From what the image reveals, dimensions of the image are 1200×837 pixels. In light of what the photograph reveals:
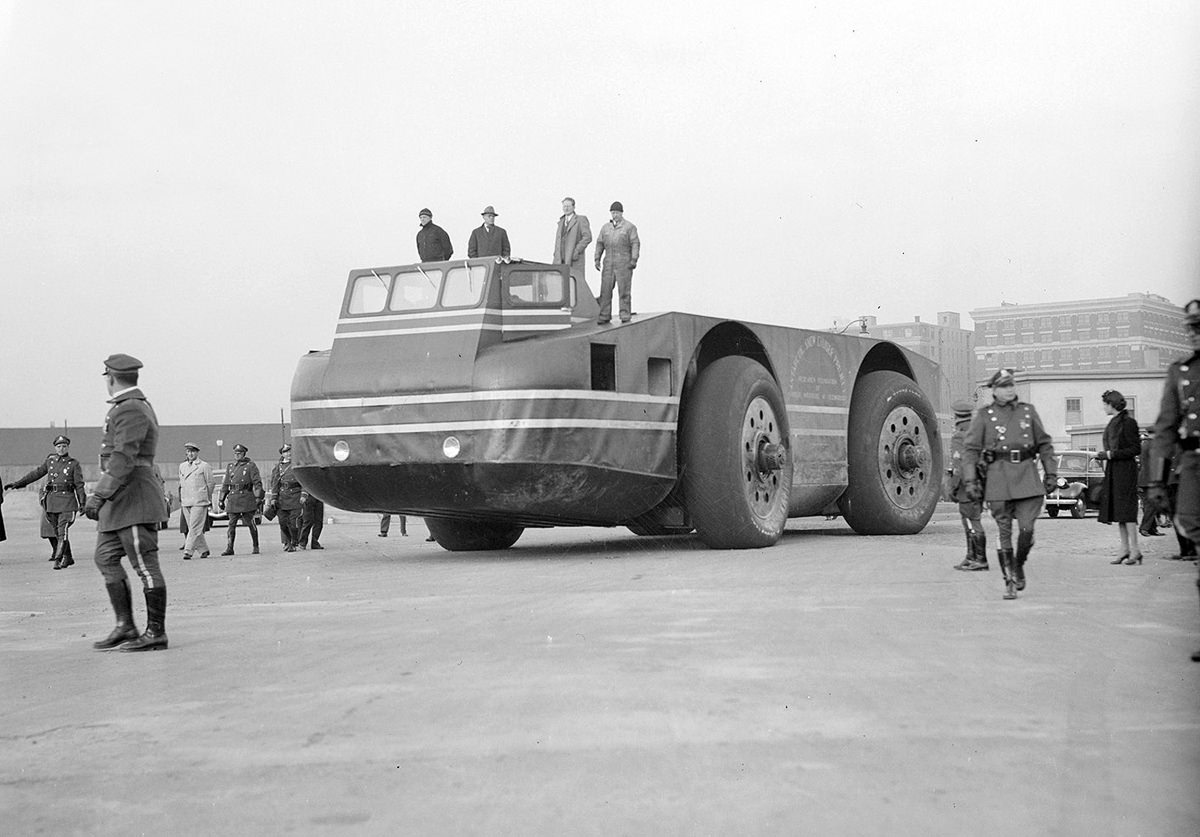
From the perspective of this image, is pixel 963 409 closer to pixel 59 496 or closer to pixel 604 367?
pixel 604 367

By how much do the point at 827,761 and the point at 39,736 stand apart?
11.1 ft

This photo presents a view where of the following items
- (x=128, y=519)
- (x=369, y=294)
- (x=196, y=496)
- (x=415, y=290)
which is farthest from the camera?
(x=196, y=496)

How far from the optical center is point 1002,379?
11.7 meters

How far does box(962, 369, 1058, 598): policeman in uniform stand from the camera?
11.2m

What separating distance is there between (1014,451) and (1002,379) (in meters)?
0.64

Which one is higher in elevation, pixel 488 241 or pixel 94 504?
pixel 488 241

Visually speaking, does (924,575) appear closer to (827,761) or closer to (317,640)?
(317,640)

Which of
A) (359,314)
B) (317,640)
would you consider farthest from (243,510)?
(317,640)

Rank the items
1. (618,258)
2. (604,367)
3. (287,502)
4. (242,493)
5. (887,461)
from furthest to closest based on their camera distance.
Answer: (287,502)
(242,493)
(887,461)
(618,258)
(604,367)

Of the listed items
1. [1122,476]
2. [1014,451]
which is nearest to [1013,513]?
[1014,451]

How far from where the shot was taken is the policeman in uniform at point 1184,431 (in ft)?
27.3

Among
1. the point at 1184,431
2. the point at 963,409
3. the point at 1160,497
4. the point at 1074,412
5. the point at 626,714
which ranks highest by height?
the point at 1074,412

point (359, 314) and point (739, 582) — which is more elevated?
point (359, 314)

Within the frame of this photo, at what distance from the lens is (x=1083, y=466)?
112ft
